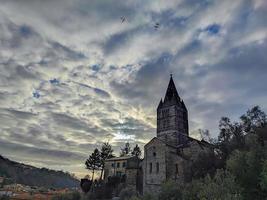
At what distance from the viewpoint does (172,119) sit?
71.8 metres

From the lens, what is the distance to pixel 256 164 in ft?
95.5

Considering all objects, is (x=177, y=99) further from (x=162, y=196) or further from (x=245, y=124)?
(x=162, y=196)

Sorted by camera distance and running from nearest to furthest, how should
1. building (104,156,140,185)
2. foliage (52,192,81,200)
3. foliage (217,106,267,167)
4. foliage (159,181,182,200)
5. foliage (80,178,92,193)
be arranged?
foliage (159,181,182,200), foliage (217,106,267,167), foliage (52,192,81,200), building (104,156,140,185), foliage (80,178,92,193)

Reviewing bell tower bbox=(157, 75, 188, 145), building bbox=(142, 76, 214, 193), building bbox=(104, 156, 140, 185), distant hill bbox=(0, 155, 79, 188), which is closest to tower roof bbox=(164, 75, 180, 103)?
bell tower bbox=(157, 75, 188, 145)

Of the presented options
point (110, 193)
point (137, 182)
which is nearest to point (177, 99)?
point (137, 182)

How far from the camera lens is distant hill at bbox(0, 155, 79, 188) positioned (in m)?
99.8

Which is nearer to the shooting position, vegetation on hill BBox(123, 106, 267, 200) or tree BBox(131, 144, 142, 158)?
vegetation on hill BBox(123, 106, 267, 200)

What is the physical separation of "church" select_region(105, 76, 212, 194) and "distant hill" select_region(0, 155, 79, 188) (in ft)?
144

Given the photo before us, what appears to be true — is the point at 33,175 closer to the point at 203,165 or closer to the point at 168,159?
the point at 168,159

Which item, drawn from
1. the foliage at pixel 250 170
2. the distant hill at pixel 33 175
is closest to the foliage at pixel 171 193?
the foliage at pixel 250 170

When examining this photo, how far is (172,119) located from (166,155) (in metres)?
16.7

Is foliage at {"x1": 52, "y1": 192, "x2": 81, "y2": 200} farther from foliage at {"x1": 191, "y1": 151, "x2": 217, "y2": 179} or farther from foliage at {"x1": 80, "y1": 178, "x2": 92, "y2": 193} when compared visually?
foliage at {"x1": 191, "y1": 151, "x2": 217, "y2": 179}

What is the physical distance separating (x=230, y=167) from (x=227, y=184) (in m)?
9.72

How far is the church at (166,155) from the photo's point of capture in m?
55.8
